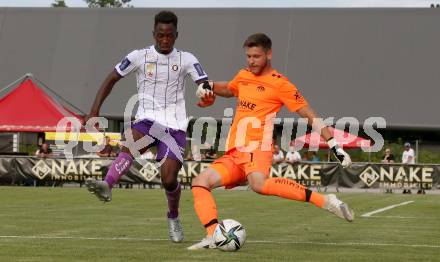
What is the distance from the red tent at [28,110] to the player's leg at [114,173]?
2149cm

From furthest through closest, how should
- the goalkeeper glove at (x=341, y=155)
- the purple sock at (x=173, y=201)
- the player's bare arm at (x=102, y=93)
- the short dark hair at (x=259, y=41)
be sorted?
the purple sock at (x=173, y=201) < the player's bare arm at (x=102, y=93) < the short dark hair at (x=259, y=41) < the goalkeeper glove at (x=341, y=155)

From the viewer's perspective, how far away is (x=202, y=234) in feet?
39.6

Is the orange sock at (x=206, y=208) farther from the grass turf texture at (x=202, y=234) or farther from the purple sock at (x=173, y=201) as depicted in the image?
the purple sock at (x=173, y=201)

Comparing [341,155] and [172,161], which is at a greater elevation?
[341,155]

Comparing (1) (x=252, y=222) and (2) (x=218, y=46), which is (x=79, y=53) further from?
(1) (x=252, y=222)

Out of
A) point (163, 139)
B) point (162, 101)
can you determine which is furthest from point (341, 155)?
point (162, 101)

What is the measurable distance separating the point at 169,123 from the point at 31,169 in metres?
22.9

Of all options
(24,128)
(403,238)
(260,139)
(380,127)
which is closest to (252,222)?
(403,238)

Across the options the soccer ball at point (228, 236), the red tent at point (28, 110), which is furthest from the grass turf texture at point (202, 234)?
the red tent at point (28, 110)

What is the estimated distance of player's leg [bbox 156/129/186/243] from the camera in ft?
35.7

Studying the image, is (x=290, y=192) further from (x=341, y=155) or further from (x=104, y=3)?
(x=104, y=3)

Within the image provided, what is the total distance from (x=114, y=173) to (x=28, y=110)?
22581mm

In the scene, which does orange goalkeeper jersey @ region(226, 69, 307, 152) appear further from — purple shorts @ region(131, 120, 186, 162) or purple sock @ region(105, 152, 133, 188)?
purple sock @ region(105, 152, 133, 188)

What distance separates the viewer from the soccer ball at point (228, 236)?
31.3 feet
